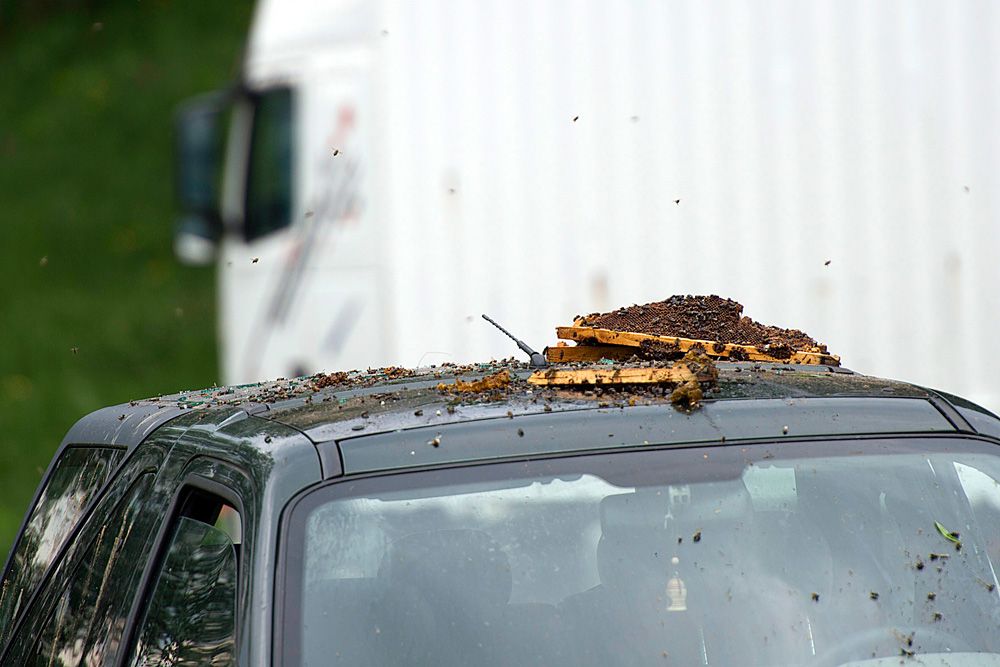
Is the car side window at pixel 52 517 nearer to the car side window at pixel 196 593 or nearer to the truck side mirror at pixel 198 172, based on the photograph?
the car side window at pixel 196 593

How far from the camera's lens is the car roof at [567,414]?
8.70 feet

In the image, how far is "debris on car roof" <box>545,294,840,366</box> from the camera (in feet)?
11.5

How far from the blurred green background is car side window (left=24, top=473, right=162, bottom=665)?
9287 millimetres

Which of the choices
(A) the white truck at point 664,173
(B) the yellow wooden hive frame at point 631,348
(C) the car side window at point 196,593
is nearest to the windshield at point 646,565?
(C) the car side window at point 196,593

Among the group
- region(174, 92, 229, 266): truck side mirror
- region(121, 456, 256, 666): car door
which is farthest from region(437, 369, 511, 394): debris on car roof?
region(174, 92, 229, 266): truck side mirror

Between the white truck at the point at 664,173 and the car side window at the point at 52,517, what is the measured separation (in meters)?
4.17

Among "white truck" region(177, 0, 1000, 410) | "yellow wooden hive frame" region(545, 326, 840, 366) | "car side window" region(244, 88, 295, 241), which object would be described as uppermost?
"car side window" region(244, 88, 295, 241)

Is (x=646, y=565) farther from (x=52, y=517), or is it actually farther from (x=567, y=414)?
(x=52, y=517)

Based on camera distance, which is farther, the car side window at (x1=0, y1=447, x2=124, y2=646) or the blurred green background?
the blurred green background

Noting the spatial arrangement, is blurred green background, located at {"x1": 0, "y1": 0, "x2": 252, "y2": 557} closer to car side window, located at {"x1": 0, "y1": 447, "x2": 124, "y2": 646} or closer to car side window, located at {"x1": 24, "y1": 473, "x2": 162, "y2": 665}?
car side window, located at {"x1": 0, "y1": 447, "x2": 124, "y2": 646}

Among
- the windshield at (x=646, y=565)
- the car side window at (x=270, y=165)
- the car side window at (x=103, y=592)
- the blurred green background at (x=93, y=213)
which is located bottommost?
the windshield at (x=646, y=565)

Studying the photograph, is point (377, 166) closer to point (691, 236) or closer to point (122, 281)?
point (691, 236)

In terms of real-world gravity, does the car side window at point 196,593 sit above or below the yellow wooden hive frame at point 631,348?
below

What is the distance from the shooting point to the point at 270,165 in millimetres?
9070
